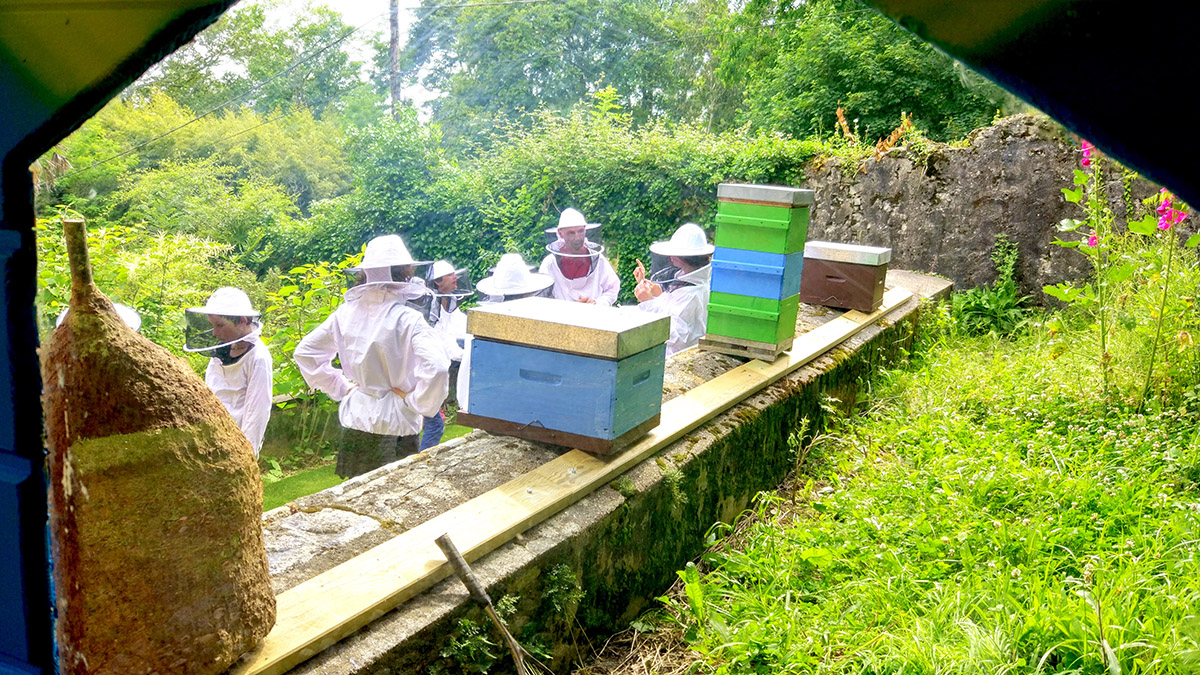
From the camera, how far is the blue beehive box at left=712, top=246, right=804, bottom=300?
416 cm

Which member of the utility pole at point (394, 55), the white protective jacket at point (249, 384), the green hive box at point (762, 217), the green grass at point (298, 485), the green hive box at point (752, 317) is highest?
the utility pole at point (394, 55)

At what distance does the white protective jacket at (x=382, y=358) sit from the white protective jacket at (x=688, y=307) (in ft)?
5.98

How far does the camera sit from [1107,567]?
258 centimetres

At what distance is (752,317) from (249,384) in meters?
2.73

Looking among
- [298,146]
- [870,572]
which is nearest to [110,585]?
[870,572]

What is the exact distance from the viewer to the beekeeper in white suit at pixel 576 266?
6.54 m

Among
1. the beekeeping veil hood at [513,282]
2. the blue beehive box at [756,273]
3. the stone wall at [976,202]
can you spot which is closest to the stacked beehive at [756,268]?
the blue beehive box at [756,273]

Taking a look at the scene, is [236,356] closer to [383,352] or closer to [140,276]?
[383,352]

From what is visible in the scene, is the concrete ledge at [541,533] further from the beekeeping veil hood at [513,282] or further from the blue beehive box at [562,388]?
the beekeeping veil hood at [513,282]

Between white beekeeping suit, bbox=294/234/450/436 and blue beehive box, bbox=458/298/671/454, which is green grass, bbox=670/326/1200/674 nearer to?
blue beehive box, bbox=458/298/671/454

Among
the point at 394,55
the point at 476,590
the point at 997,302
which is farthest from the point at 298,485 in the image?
the point at 394,55

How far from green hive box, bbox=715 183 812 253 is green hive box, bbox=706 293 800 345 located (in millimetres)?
281

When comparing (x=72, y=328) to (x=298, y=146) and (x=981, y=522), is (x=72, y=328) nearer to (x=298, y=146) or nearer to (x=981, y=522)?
(x=981, y=522)

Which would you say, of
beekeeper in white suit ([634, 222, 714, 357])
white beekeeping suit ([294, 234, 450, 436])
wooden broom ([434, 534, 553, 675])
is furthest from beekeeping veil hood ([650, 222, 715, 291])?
wooden broom ([434, 534, 553, 675])
